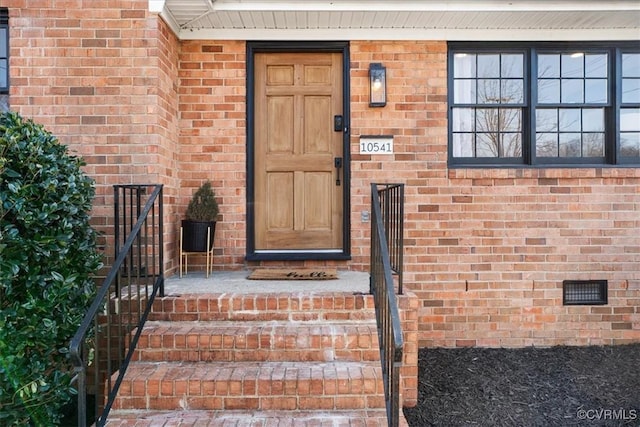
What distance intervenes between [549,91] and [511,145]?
0.68 meters

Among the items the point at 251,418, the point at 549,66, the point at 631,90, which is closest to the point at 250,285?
the point at 251,418

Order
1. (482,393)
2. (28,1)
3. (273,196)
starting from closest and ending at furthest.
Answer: (482,393)
(28,1)
(273,196)

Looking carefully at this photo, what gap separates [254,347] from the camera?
2934mm

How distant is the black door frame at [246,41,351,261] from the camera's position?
425 centimetres

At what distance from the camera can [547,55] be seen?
4.39 m

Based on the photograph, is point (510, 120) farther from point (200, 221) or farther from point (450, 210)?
point (200, 221)

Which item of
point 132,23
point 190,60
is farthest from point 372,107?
point 132,23

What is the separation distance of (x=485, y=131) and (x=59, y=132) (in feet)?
13.1

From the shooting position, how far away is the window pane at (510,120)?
4.40m

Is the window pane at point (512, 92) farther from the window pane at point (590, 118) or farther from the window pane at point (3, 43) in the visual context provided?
the window pane at point (3, 43)

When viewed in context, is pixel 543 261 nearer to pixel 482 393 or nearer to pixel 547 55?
pixel 482 393

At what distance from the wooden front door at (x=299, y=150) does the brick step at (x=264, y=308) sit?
122 centimetres

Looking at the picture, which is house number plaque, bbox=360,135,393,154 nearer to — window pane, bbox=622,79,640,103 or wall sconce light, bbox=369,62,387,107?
wall sconce light, bbox=369,62,387,107

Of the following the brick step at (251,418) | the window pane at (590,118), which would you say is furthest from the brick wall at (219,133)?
the window pane at (590,118)
